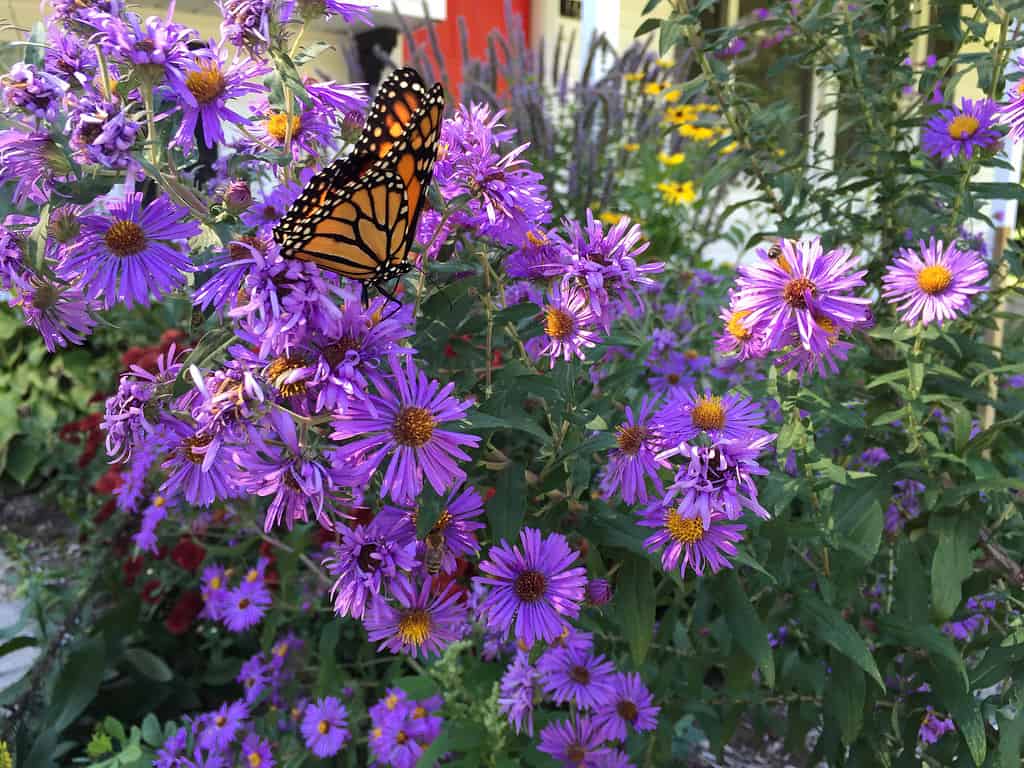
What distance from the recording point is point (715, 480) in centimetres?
78

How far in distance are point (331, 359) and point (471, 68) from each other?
118 inches

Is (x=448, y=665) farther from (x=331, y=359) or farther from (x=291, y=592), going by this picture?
(x=331, y=359)

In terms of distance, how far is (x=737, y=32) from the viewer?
1.34 m

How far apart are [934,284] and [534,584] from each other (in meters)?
0.70

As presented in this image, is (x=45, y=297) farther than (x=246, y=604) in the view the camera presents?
No

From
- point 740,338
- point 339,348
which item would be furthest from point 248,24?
point 740,338

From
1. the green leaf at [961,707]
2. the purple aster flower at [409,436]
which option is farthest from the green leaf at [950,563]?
the purple aster flower at [409,436]

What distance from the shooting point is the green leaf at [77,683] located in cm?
170

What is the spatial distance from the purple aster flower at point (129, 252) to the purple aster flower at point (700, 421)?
0.51 meters

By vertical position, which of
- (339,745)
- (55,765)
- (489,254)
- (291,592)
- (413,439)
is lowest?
(55,765)

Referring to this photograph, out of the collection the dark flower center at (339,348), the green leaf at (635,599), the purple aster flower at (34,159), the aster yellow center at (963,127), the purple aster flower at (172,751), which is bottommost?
the purple aster flower at (172,751)

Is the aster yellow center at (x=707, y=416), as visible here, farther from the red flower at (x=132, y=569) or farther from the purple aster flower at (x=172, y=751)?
the red flower at (x=132, y=569)

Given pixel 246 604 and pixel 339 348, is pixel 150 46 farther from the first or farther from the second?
pixel 246 604

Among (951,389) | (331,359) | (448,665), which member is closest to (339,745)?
(448,665)
